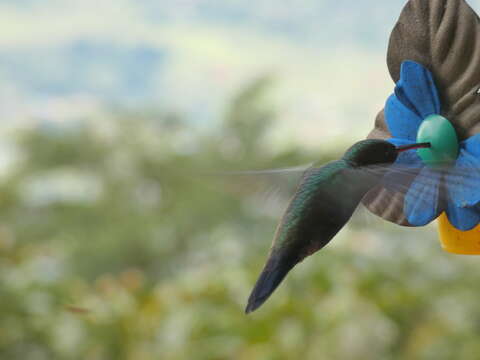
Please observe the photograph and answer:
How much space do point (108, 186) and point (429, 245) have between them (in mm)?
2374

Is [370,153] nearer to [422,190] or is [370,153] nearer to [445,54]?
[422,190]

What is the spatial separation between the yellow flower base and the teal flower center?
10 cm

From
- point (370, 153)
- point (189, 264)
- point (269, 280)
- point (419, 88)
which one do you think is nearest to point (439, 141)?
point (419, 88)

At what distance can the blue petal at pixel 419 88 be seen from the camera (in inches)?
32.2

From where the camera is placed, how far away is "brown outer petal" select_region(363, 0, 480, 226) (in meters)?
0.80

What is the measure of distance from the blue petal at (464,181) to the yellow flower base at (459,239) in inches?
3.3

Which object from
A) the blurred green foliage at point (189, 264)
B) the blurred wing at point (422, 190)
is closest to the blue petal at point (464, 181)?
the blurred wing at point (422, 190)

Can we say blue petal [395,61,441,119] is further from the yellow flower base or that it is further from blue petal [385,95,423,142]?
the yellow flower base

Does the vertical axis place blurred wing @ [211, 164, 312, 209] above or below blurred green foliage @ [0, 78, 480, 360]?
above

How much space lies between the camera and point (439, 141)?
2.62ft

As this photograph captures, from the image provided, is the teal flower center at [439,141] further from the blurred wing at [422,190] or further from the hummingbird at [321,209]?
the hummingbird at [321,209]

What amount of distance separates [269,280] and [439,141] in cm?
32

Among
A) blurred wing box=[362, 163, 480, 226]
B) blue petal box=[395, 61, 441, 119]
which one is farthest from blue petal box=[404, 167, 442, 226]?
blue petal box=[395, 61, 441, 119]

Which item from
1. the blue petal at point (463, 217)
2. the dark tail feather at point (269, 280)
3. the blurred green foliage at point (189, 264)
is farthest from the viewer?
the blurred green foliage at point (189, 264)
